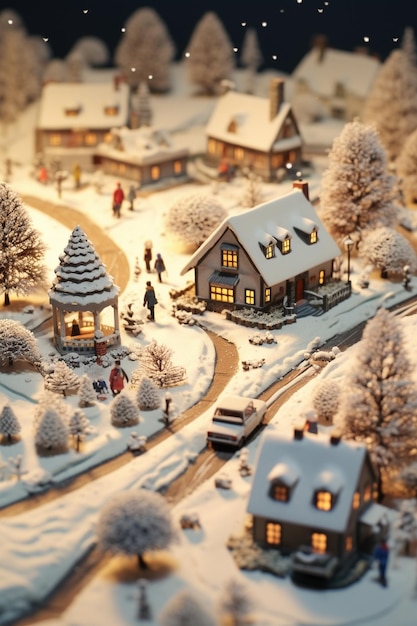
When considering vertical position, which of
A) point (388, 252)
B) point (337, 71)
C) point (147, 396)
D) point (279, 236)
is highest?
point (337, 71)

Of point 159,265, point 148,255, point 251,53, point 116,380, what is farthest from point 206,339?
point 251,53

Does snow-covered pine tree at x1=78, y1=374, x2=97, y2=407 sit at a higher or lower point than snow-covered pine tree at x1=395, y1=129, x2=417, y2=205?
lower

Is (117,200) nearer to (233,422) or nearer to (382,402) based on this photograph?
(233,422)

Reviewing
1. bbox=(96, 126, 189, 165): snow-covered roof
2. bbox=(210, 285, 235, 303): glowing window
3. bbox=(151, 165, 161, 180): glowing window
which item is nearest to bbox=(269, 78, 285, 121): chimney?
bbox=(96, 126, 189, 165): snow-covered roof

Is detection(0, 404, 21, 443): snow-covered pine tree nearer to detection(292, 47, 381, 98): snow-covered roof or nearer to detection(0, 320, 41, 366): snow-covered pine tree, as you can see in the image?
detection(0, 320, 41, 366): snow-covered pine tree

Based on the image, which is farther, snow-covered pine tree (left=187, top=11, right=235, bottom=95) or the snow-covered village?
snow-covered pine tree (left=187, top=11, right=235, bottom=95)

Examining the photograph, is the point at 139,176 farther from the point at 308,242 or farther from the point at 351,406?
the point at 351,406

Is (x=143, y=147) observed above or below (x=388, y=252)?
above

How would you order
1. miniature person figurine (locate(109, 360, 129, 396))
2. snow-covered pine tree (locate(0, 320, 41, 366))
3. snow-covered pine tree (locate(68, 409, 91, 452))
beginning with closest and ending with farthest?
snow-covered pine tree (locate(68, 409, 91, 452)) < miniature person figurine (locate(109, 360, 129, 396)) < snow-covered pine tree (locate(0, 320, 41, 366))
